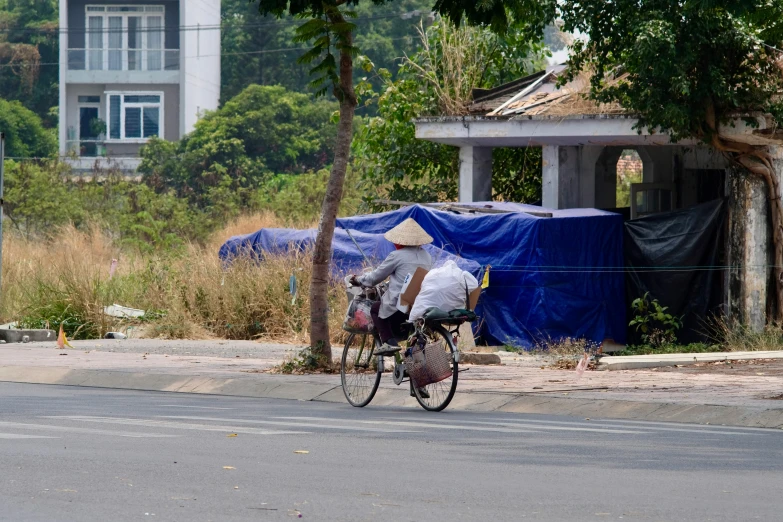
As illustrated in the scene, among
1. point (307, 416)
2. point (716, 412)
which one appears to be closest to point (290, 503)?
point (307, 416)

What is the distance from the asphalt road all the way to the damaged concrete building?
882cm

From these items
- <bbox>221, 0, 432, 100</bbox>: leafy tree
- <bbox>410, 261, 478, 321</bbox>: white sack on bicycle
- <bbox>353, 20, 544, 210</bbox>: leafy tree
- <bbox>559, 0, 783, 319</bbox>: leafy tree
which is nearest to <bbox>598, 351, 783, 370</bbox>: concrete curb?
<bbox>559, 0, 783, 319</bbox>: leafy tree

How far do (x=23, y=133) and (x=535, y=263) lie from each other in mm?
40819

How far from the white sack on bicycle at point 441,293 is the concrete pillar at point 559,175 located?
10.6 metres

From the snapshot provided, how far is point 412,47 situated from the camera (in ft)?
201

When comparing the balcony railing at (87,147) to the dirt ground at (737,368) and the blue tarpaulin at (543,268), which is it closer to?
the blue tarpaulin at (543,268)

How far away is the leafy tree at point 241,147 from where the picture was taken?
4912 centimetres

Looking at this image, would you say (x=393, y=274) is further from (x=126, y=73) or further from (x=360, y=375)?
(x=126, y=73)

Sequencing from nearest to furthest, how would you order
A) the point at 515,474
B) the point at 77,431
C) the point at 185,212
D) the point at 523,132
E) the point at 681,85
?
1. the point at 515,474
2. the point at 77,431
3. the point at 681,85
4. the point at 523,132
5. the point at 185,212

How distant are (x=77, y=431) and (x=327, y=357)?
18.5ft

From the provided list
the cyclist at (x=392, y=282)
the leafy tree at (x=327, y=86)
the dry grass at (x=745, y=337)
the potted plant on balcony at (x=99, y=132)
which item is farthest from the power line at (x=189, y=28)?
the cyclist at (x=392, y=282)

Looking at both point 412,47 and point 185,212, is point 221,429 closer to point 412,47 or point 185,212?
point 185,212

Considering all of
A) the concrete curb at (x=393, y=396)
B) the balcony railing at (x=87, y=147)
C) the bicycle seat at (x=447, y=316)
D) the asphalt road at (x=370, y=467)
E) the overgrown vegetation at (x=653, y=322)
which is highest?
the balcony railing at (x=87, y=147)

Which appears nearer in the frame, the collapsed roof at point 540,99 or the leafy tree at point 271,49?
the collapsed roof at point 540,99
